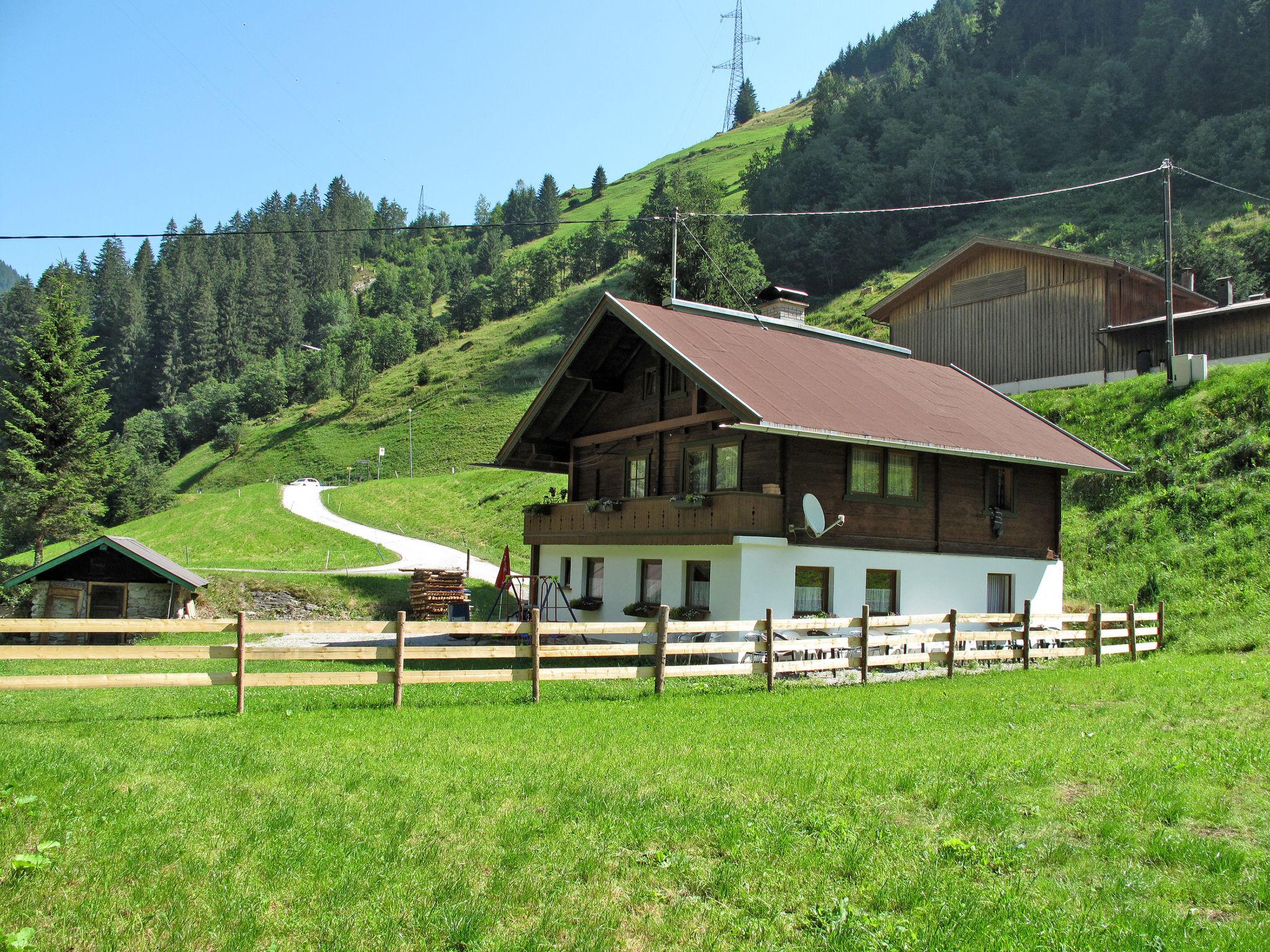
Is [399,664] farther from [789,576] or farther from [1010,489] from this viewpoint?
[1010,489]

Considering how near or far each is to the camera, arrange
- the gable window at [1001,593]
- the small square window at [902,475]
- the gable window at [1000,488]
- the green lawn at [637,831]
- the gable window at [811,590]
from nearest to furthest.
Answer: the green lawn at [637,831] < the gable window at [811,590] < the small square window at [902,475] < the gable window at [1000,488] < the gable window at [1001,593]

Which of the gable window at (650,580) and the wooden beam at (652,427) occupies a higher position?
the wooden beam at (652,427)

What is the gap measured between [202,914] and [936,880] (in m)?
4.89

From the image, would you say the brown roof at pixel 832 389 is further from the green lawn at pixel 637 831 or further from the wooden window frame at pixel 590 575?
the green lawn at pixel 637 831

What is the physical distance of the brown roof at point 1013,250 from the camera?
4122 cm

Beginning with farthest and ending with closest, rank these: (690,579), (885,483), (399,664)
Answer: (690,579)
(885,483)
(399,664)

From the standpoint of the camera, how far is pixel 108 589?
33.0 meters

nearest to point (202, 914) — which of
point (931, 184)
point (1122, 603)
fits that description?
point (1122, 603)

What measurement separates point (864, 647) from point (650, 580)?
29.5 ft

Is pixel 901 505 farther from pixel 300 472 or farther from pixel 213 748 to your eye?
pixel 300 472

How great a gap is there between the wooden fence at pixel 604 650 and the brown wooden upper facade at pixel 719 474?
2524 mm

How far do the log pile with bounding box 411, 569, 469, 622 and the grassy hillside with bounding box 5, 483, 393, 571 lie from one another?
12673 millimetres

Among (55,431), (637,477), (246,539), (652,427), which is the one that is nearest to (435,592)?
(637,477)

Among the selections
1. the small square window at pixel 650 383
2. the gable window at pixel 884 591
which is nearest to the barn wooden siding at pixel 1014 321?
the gable window at pixel 884 591
